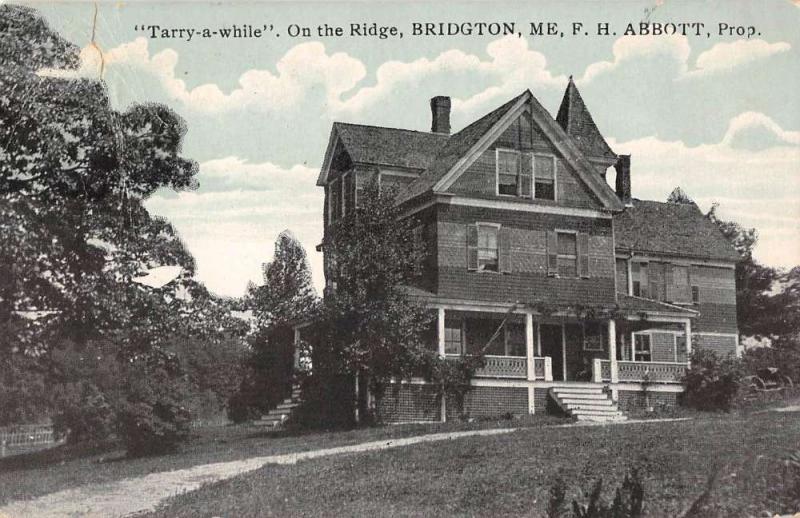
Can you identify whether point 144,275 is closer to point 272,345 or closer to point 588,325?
point 272,345

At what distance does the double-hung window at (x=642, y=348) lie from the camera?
111ft

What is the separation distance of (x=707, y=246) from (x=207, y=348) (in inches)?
941

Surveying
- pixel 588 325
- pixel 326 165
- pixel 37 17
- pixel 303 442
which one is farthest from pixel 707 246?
pixel 37 17

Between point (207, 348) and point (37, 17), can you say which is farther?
point (207, 348)

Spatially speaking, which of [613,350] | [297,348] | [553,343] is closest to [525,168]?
[553,343]

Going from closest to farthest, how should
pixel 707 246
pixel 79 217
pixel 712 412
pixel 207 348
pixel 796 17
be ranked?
pixel 796 17 → pixel 79 217 → pixel 712 412 → pixel 707 246 → pixel 207 348

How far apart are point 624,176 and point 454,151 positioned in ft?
32.0

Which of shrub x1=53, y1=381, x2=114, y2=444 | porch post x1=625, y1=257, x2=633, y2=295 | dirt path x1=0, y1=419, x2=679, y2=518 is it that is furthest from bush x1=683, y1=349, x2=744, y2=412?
shrub x1=53, y1=381, x2=114, y2=444

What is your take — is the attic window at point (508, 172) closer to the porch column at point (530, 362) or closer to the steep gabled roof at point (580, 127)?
the porch column at point (530, 362)

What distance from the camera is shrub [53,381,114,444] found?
22.9 m

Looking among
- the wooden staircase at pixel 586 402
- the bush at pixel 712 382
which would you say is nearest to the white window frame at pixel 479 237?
the wooden staircase at pixel 586 402

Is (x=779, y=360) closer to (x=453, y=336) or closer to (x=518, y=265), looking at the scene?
(x=518, y=265)

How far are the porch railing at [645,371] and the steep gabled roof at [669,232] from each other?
617 cm

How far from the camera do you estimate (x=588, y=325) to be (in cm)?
2941
